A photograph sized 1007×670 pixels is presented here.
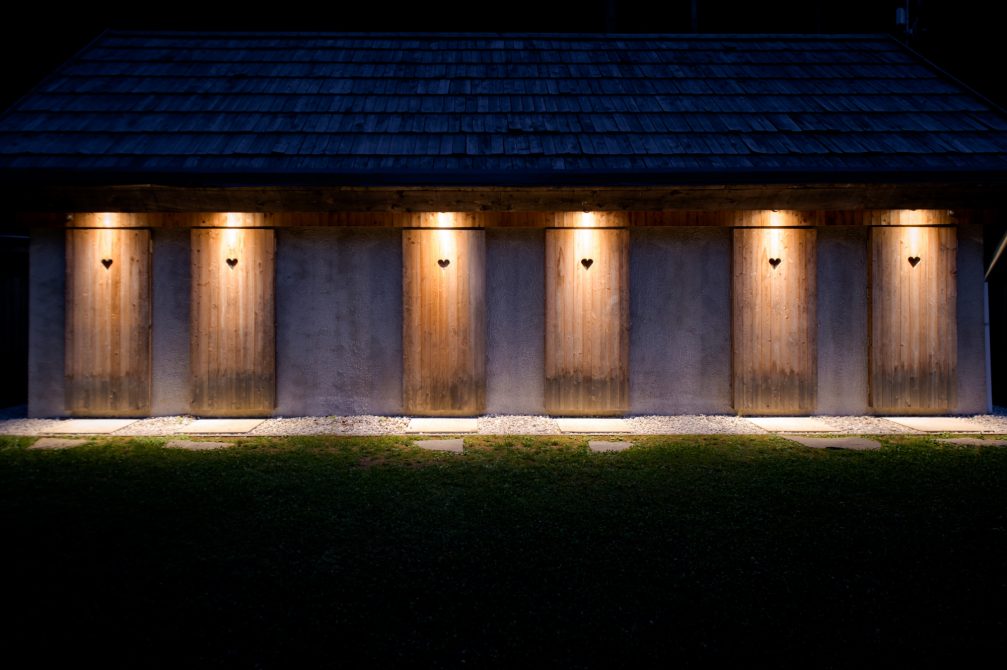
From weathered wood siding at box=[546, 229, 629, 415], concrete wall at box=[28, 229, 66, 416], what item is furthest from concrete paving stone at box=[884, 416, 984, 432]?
concrete wall at box=[28, 229, 66, 416]

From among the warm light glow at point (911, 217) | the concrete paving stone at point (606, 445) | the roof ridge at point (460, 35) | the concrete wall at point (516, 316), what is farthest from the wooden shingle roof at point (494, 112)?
the concrete paving stone at point (606, 445)

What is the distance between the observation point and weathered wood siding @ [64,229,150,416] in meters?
7.11

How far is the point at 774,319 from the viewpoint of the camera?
23.9 feet

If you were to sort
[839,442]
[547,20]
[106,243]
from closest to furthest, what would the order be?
[839,442], [106,243], [547,20]

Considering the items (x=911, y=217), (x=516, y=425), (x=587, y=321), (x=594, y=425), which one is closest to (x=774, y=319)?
(x=911, y=217)

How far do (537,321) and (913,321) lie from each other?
15.2 ft

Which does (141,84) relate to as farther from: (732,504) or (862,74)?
(862,74)

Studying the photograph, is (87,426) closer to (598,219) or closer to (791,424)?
(598,219)

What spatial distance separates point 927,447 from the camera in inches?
227

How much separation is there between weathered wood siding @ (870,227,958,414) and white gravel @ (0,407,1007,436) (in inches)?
18.3

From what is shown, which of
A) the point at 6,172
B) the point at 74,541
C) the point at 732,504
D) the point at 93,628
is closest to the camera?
the point at 93,628

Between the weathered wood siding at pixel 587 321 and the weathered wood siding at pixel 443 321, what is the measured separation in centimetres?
90

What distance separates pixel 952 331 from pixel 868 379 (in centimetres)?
117

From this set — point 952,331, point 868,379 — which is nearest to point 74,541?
point 868,379
